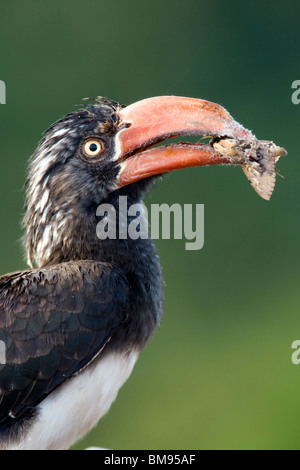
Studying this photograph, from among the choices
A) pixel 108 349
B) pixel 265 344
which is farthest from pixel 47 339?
pixel 265 344

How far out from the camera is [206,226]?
10695mm

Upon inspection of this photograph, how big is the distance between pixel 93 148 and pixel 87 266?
2.07ft

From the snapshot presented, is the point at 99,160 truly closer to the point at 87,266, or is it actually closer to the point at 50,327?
the point at 87,266

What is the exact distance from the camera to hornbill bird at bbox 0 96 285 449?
4.41 metres

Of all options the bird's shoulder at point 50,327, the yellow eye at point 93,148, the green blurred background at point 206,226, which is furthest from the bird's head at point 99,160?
the green blurred background at point 206,226

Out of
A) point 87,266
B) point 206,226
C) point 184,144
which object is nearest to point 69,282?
point 87,266

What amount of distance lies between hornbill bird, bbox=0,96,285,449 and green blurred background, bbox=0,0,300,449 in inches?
182

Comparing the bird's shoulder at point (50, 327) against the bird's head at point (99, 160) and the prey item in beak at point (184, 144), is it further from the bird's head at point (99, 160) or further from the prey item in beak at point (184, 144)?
the prey item in beak at point (184, 144)

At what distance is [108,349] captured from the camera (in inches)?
178

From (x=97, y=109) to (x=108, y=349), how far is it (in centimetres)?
125

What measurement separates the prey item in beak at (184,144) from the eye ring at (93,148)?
0.10 metres

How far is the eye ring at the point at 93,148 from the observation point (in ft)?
15.7

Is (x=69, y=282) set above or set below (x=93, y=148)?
below
